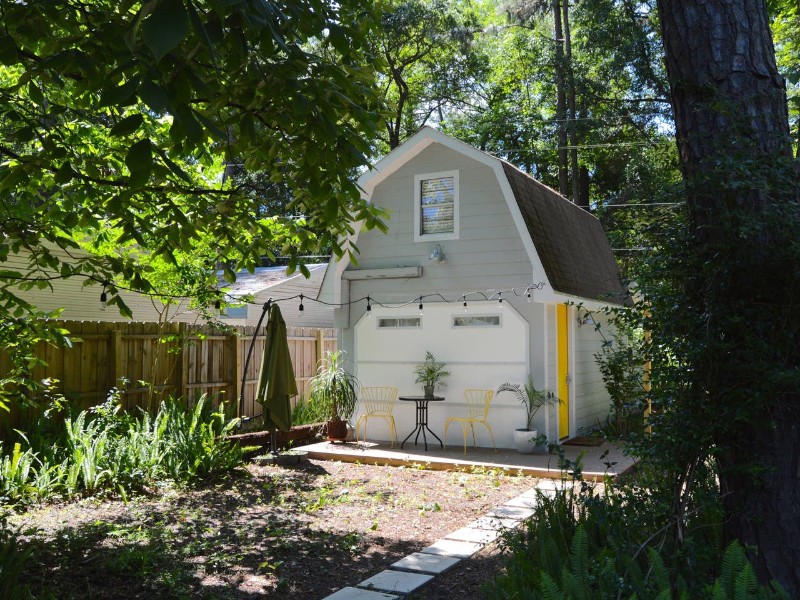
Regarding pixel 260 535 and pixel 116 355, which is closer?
pixel 260 535

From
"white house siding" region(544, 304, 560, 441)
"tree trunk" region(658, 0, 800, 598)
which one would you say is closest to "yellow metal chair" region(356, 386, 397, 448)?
"white house siding" region(544, 304, 560, 441)

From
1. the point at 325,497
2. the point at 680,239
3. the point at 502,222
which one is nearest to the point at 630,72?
the point at 502,222

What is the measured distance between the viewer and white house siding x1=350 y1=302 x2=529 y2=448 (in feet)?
37.0

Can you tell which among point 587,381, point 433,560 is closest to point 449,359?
point 587,381

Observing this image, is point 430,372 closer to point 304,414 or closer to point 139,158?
point 304,414

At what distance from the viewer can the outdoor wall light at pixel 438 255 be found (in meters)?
11.7

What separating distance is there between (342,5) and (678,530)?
362cm

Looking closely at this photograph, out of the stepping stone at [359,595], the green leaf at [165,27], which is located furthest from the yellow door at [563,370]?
the green leaf at [165,27]

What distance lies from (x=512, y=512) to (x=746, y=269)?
168 inches

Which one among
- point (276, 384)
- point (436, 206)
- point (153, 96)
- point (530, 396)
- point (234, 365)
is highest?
point (436, 206)

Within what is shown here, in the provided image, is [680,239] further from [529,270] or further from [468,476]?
[529,270]

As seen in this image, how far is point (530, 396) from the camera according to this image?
35.8 feet

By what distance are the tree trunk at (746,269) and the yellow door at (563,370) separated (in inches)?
320

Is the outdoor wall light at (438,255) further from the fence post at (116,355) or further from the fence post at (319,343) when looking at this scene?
the fence post at (116,355)
